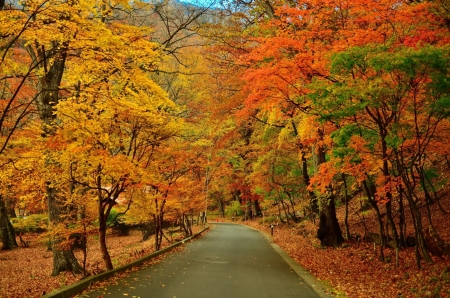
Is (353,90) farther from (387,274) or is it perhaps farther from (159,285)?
(159,285)

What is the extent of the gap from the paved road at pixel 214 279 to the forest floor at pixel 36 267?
1543 millimetres

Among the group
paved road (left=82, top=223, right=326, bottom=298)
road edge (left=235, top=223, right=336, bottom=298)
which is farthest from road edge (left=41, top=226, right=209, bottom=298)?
road edge (left=235, top=223, right=336, bottom=298)

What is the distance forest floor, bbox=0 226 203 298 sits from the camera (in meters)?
10.2

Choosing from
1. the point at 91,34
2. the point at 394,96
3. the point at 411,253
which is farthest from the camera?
the point at 411,253

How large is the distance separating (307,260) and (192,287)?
5.98m

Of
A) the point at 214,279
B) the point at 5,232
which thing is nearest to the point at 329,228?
the point at 214,279

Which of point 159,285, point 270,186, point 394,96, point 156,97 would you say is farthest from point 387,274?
point 270,186

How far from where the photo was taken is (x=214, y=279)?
9.88 m

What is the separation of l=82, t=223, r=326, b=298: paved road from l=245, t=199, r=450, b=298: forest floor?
913 millimetres

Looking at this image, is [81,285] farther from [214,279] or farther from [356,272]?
[356,272]

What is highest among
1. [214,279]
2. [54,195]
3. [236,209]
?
[54,195]

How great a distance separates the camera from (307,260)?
1327 cm

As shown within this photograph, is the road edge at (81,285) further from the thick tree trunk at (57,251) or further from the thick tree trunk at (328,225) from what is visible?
the thick tree trunk at (328,225)

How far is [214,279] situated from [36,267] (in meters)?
10.5
